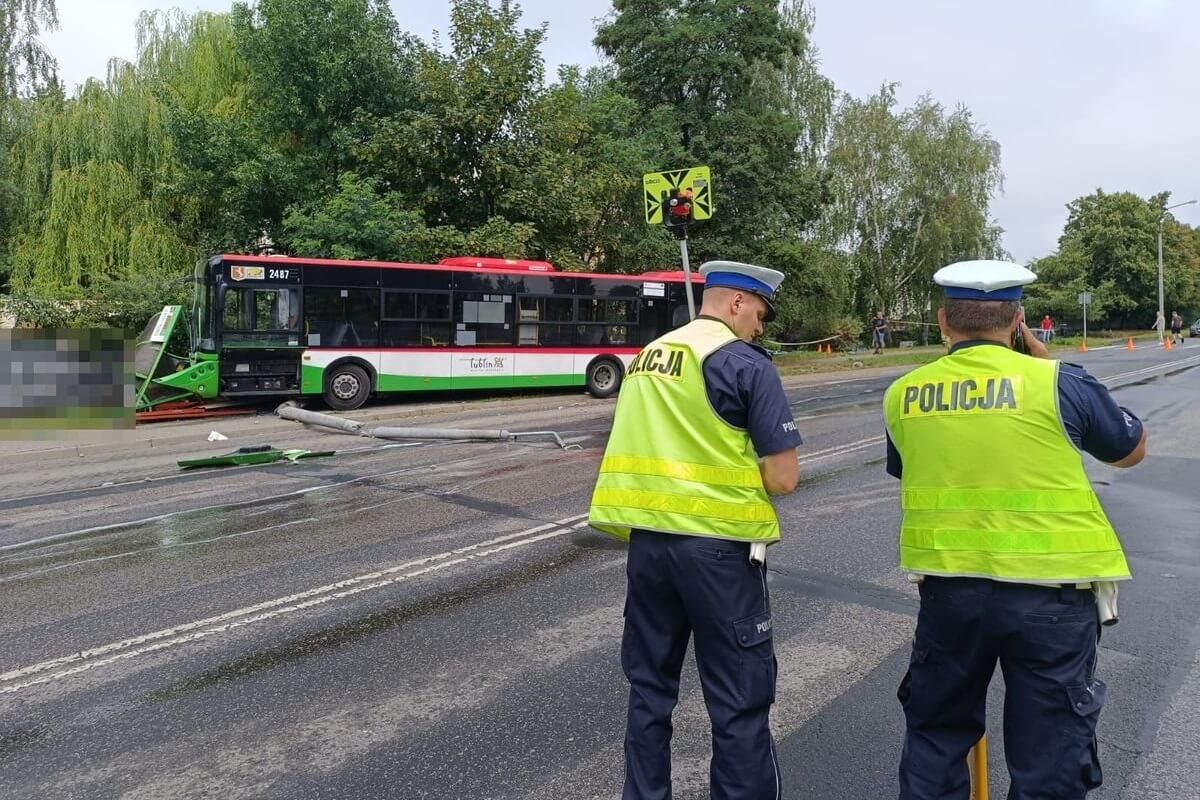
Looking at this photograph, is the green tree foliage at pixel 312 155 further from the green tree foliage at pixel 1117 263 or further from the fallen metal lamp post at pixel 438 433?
the green tree foliage at pixel 1117 263

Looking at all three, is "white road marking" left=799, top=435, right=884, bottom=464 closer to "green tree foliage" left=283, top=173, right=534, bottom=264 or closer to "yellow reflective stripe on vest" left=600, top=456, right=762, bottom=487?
"yellow reflective stripe on vest" left=600, top=456, right=762, bottom=487

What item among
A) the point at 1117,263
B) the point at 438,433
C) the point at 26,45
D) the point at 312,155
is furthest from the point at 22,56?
the point at 1117,263

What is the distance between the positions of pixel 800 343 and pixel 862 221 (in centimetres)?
895

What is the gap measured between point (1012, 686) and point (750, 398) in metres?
1.06

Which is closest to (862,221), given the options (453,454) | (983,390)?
(453,454)

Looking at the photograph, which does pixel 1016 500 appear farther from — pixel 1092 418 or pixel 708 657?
pixel 708 657

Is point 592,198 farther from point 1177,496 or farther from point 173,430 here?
point 1177,496

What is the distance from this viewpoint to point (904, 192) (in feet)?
127

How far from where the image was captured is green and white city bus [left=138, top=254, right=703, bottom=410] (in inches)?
621

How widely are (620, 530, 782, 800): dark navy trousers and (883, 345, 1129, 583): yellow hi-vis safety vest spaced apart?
1.80 ft

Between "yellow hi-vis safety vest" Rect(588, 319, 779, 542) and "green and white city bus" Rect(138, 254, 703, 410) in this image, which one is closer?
"yellow hi-vis safety vest" Rect(588, 319, 779, 542)

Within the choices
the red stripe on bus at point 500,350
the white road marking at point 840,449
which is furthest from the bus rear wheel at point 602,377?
the white road marking at point 840,449

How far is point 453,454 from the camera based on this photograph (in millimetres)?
11148

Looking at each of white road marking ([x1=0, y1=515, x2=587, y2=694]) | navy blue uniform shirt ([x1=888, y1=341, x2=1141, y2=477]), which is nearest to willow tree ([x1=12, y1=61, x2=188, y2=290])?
white road marking ([x1=0, y1=515, x2=587, y2=694])
